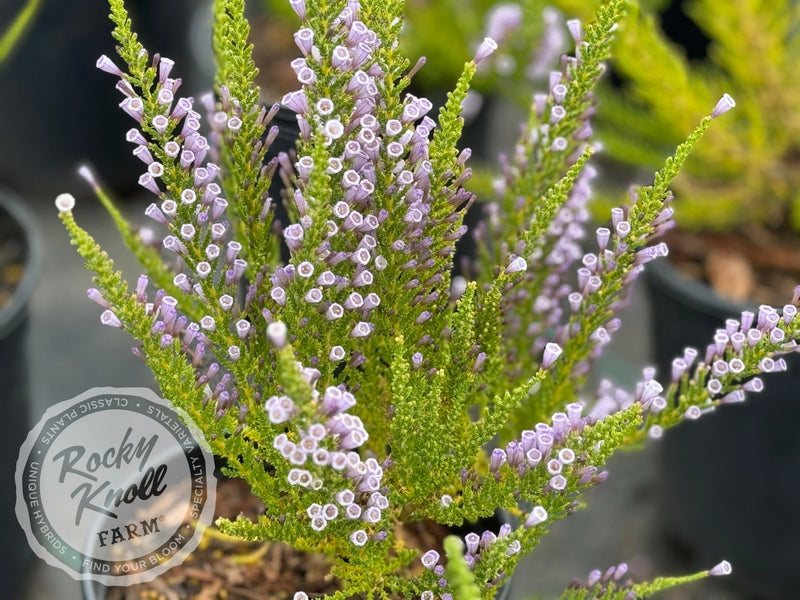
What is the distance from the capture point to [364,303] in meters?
0.77

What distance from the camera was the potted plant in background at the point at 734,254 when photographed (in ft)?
4.95

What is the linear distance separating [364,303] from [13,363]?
2.83ft

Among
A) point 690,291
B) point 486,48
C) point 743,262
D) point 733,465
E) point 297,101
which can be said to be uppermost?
point 743,262

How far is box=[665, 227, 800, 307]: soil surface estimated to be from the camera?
1614 mm

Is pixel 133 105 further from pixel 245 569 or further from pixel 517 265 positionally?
pixel 245 569

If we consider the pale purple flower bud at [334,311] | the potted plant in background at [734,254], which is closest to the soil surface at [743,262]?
the potted plant in background at [734,254]

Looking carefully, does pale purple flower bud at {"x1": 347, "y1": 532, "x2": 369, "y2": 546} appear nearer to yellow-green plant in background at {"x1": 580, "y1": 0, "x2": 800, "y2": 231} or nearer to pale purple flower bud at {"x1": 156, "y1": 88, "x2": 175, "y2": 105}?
pale purple flower bud at {"x1": 156, "y1": 88, "x2": 175, "y2": 105}

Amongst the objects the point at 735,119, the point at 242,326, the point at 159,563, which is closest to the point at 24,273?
the point at 159,563

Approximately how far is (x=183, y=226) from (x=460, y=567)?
1.14 feet

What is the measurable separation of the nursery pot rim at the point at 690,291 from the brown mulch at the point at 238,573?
831 mm

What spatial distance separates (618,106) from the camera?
172cm

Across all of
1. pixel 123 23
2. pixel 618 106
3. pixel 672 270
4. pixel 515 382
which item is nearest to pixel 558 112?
pixel 515 382

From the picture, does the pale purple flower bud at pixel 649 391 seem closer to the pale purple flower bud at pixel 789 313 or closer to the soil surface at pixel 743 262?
the pale purple flower bud at pixel 789 313

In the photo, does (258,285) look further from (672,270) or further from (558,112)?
(672,270)
